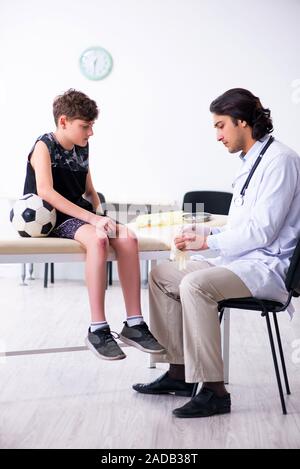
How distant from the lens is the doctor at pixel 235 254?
7.44 ft

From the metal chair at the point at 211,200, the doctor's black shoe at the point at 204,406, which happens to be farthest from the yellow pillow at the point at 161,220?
the metal chair at the point at 211,200

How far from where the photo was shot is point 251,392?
2.61 m

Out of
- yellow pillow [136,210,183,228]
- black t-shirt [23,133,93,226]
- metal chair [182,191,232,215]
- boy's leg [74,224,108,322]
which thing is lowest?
metal chair [182,191,232,215]

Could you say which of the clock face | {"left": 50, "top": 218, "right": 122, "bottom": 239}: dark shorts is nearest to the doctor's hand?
{"left": 50, "top": 218, "right": 122, "bottom": 239}: dark shorts

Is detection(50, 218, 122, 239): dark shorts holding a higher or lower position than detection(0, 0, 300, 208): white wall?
lower

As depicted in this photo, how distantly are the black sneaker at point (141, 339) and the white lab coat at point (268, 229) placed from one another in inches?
13.9

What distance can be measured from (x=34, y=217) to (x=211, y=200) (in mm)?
2913

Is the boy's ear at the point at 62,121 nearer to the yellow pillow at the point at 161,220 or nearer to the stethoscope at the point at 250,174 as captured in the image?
the yellow pillow at the point at 161,220

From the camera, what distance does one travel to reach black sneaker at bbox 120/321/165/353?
237cm

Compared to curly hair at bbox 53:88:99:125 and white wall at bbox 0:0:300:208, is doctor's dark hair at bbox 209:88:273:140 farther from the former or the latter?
white wall at bbox 0:0:300:208

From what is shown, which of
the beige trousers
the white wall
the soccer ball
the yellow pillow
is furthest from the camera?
the white wall

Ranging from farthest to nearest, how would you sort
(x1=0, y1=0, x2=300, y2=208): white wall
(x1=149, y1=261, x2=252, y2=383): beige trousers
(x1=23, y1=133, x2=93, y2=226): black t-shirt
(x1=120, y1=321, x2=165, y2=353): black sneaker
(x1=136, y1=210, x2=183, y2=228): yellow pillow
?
1. (x1=0, y1=0, x2=300, y2=208): white wall
2. (x1=136, y1=210, x2=183, y2=228): yellow pillow
3. (x1=23, y1=133, x2=93, y2=226): black t-shirt
4. (x1=120, y1=321, x2=165, y2=353): black sneaker
5. (x1=149, y1=261, x2=252, y2=383): beige trousers

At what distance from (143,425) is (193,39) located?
153 inches

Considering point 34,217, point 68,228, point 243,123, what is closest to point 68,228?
point 68,228
